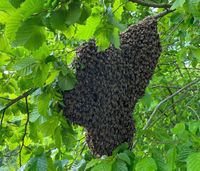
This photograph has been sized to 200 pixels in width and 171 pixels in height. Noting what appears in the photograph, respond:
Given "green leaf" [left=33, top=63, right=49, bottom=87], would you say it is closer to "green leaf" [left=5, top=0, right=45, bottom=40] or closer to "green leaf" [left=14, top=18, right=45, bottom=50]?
"green leaf" [left=14, top=18, right=45, bottom=50]

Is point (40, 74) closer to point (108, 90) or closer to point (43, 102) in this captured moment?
point (43, 102)

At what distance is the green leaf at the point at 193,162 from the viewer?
4.82 ft

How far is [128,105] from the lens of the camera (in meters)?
2.11

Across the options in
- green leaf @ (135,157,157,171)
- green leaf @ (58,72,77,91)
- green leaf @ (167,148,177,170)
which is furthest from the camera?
green leaf @ (58,72,77,91)

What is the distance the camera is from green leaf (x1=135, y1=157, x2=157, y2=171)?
5.08 ft

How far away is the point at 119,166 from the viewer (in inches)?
63.3

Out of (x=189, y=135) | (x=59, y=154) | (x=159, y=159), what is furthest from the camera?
(x=59, y=154)

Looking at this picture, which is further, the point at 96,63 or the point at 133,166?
the point at 96,63

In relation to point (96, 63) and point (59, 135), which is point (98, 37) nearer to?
point (96, 63)

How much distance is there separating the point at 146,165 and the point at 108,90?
0.56 metres

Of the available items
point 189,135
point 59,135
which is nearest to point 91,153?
point 59,135

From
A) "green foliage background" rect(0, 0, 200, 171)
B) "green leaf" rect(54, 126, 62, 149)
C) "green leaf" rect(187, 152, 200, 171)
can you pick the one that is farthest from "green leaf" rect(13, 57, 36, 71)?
"green leaf" rect(187, 152, 200, 171)

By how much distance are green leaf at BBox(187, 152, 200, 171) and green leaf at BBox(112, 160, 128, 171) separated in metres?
0.25

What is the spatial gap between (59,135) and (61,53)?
1.39 feet
